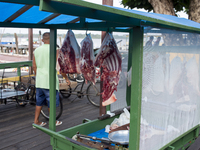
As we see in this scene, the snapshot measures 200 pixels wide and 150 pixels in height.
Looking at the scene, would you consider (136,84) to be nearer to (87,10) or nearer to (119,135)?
(87,10)

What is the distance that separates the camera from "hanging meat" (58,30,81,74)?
3.05 metres

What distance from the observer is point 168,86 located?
7.78 feet

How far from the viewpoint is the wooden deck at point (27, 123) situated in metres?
3.69

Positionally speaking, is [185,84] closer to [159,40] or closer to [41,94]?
[159,40]

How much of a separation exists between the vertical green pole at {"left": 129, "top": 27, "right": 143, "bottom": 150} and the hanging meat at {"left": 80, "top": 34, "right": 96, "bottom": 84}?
3.93 feet

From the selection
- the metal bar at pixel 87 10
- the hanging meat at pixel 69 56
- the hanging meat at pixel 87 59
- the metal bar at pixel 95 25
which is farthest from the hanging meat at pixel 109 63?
the metal bar at pixel 87 10

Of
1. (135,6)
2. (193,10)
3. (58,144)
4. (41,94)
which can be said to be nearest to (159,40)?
(58,144)

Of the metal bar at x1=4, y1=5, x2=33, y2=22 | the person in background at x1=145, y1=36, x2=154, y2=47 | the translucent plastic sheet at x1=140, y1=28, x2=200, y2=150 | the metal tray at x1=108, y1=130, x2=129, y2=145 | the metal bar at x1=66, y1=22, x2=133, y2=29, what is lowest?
the metal tray at x1=108, y1=130, x2=129, y2=145

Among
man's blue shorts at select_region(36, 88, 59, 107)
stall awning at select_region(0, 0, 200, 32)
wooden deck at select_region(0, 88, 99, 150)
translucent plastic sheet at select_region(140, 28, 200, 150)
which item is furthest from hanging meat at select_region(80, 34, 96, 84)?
wooden deck at select_region(0, 88, 99, 150)

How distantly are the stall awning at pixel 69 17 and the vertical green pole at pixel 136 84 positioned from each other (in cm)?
13

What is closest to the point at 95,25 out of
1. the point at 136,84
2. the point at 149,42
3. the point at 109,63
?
the point at 109,63

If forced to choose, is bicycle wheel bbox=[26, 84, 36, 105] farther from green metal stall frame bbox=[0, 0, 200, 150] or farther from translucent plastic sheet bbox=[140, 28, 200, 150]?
translucent plastic sheet bbox=[140, 28, 200, 150]

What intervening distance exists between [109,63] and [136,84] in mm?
1097

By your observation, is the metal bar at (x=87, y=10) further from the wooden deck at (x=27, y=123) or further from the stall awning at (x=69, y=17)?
the wooden deck at (x=27, y=123)
